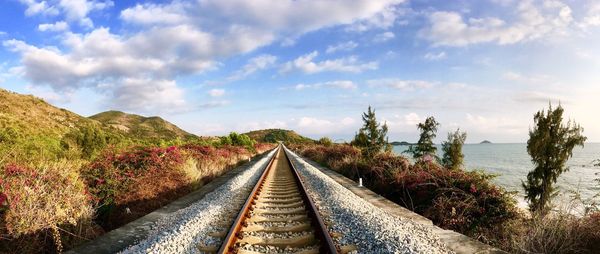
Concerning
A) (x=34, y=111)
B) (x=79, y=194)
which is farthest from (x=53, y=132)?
(x=79, y=194)

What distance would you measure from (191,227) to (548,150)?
20.1 m

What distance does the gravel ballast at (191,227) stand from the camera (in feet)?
17.4

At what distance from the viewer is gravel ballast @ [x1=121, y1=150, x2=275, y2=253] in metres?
5.30

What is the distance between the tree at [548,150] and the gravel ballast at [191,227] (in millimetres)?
16519

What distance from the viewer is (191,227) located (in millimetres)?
6301

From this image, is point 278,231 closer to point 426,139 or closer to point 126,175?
point 126,175

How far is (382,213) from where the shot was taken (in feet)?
24.6

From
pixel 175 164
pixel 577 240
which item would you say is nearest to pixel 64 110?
pixel 175 164

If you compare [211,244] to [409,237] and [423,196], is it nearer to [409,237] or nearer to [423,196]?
[409,237]

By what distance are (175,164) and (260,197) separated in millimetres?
3525

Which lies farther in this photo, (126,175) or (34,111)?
(34,111)

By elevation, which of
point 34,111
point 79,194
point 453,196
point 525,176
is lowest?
point 525,176

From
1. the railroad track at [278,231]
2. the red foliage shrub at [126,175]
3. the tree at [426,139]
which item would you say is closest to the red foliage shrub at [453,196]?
the railroad track at [278,231]

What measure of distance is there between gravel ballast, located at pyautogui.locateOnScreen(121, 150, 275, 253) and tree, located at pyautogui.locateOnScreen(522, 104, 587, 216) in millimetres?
16519
